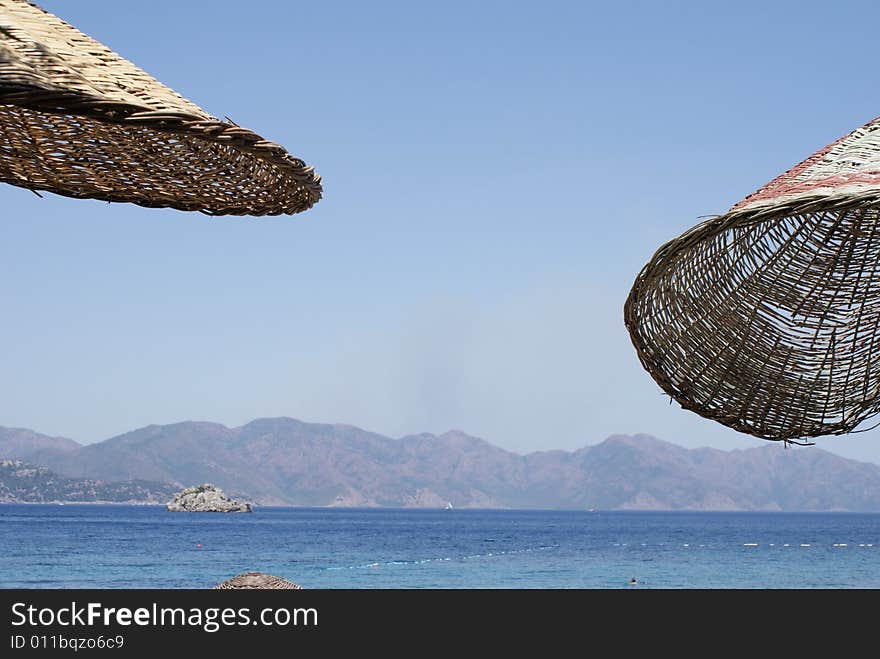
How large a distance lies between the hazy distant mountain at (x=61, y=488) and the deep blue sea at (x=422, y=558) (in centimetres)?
5598

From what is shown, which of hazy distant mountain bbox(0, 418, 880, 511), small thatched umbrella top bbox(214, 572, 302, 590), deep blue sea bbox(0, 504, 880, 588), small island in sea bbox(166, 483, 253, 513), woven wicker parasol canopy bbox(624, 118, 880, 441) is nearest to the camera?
woven wicker parasol canopy bbox(624, 118, 880, 441)

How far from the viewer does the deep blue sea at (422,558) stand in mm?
31953

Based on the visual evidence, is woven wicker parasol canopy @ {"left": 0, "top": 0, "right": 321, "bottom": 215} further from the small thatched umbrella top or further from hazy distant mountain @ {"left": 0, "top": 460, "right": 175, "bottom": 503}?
hazy distant mountain @ {"left": 0, "top": 460, "right": 175, "bottom": 503}

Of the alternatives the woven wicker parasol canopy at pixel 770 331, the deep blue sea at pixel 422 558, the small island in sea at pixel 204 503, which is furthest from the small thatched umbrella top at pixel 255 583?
the small island in sea at pixel 204 503

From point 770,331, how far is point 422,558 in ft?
124

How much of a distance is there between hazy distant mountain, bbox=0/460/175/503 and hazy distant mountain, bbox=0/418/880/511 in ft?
29.6

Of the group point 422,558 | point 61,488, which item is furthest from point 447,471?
point 422,558

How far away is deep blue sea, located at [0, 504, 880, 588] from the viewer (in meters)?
32.0

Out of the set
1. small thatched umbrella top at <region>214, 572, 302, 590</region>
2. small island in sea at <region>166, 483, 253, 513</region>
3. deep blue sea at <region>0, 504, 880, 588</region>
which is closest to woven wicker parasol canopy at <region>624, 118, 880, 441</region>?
small thatched umbrella top at <region>214, 572, 302, 590</region>

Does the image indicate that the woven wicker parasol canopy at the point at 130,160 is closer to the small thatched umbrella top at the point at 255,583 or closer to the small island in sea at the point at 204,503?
the small thatched umbrella top at the point at 255,583

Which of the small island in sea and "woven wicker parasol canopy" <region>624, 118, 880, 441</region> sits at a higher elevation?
"woven wicker parasol canopy" <region>624, 118, 880, 441</region>
